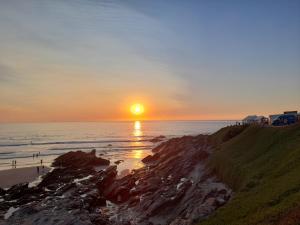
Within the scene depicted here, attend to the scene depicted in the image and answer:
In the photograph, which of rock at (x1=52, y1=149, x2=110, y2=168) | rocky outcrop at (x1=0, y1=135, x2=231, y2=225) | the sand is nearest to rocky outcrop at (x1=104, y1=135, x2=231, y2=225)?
rocky outcrop at (x1=0, y1=135, x2=231, y2=225)

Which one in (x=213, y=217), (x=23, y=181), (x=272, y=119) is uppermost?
(x=272, y=119)

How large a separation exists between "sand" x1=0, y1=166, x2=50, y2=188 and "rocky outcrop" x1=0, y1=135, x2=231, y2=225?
704 cm

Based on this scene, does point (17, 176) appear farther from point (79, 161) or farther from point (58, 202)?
point (58, 202)

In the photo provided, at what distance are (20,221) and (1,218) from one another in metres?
3.63

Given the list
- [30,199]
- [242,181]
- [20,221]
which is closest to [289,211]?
[242,181]

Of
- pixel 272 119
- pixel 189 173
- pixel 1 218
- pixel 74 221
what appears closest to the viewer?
pixel 74 221

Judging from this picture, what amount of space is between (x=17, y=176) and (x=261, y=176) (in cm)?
5252

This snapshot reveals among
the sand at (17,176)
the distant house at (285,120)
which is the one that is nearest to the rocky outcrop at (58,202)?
the sand at (17,176)

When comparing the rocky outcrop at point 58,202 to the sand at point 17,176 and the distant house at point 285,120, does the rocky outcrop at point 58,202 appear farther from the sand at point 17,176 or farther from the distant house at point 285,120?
the distant house at point 285,120

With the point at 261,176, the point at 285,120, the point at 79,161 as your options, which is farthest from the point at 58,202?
the point at 79,161

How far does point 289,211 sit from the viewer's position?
17.9 m

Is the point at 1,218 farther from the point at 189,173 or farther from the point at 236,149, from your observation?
the point at 236,149

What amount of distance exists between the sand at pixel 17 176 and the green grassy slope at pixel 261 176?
122 ft

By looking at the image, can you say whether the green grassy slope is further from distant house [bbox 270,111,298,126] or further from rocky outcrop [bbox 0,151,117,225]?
rocky outcrop [bbox 0,151,117,225]
